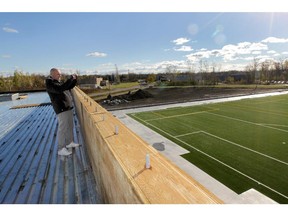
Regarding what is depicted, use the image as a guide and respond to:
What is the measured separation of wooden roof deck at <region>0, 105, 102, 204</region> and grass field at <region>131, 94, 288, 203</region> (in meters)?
5.02

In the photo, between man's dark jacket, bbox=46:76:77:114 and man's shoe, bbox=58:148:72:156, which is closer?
man's dark jacket, bbox=46:76:77:114

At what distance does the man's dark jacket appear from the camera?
10.9 feet

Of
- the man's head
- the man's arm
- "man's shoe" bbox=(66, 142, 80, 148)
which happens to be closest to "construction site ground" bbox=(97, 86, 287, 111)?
"man's shoe" bbox=(66, 142, 80, 148)

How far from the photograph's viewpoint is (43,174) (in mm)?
3199

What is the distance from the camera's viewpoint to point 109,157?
6.32 ft

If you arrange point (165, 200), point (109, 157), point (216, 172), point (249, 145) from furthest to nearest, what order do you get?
point (249, 145), point (216, 172), point (109, 157), point (165, 200)

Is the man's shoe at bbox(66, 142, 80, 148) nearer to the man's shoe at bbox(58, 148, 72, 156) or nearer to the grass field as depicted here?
the man's shoe at bbox(58, 148, 72, 156)

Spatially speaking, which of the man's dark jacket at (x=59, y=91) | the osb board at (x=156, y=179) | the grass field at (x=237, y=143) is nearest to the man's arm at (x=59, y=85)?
the man's dark jacket at (x=59, y=91)

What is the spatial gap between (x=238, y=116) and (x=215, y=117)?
1830 mm

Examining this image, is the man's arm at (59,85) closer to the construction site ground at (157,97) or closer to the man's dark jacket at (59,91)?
the man's dark jacket at (59,91)

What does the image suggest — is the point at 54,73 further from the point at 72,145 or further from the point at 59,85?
the point at 72,145
